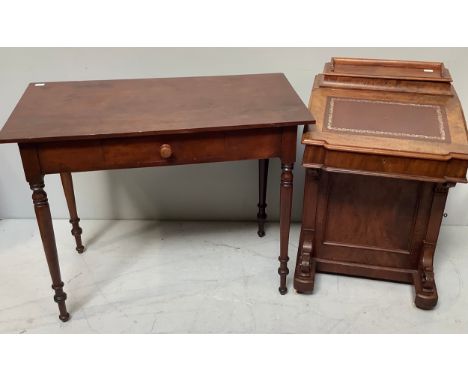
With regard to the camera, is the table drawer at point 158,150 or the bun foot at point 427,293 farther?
the bun foot at point 427,293

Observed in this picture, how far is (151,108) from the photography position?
5.82 ft

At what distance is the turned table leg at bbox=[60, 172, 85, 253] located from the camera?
2275 millimetres

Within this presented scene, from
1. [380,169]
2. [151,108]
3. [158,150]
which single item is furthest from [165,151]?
[380,169]

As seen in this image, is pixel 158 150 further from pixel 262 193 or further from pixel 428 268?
pixel 428 268

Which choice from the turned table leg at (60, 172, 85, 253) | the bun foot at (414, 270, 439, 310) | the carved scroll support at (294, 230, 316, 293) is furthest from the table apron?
the bun foot at (414, 270, 439, 310)

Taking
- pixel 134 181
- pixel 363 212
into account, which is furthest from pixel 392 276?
pixel 134 181

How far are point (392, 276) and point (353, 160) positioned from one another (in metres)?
0.72

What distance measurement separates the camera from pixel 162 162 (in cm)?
170

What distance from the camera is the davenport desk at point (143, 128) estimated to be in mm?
1608

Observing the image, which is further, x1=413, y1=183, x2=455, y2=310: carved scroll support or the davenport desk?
x1=413, y1=183, x2=455, y2=310: carved scroll support

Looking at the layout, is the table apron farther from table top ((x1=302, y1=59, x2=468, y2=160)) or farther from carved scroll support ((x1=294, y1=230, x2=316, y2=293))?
carved scroll support ((x1=294, y1=230, x2=316, y2=293))

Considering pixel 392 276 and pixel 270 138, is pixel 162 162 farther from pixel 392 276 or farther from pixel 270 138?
pixel 392 276

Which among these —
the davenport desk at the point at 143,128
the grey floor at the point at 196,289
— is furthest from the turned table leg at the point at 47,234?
the grey floor at the point at 196,289

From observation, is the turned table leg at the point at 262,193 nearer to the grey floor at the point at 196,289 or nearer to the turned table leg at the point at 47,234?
the grey floor at the point at 196,289
